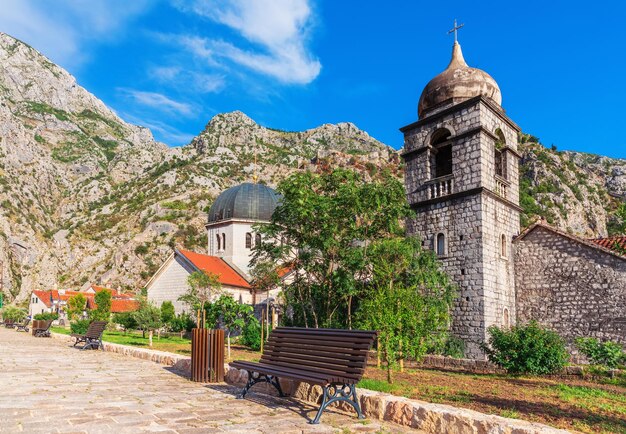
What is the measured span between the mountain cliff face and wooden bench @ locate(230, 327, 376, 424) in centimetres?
4796

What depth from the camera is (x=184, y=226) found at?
76.8 m

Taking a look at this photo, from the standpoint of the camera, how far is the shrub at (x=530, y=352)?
1211 cm

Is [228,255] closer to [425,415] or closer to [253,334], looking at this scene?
[253,334]

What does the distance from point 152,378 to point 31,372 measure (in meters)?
2.83

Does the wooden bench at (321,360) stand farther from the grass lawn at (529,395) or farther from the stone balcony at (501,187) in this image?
the stone balcony at (501,187)

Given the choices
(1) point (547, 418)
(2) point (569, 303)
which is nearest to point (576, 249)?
(2) point (569, 303)

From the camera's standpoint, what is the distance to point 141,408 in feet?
21.0

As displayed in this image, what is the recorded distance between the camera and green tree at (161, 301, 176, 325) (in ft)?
106

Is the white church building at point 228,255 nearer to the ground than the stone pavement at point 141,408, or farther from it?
farther from it

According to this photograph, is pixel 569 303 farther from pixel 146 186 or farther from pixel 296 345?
pixel 146 186

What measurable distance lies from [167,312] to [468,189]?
904 inches

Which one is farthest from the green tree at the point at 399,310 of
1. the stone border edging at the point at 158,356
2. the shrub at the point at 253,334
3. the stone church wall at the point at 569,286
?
the shrub at the point at 253,334

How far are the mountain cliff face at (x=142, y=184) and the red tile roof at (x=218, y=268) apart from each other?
30.6 metres

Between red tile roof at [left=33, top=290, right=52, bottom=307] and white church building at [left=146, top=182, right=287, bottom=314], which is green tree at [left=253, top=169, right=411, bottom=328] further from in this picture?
red tile roof at [left=33, top=290, right=52, bottom=307]
